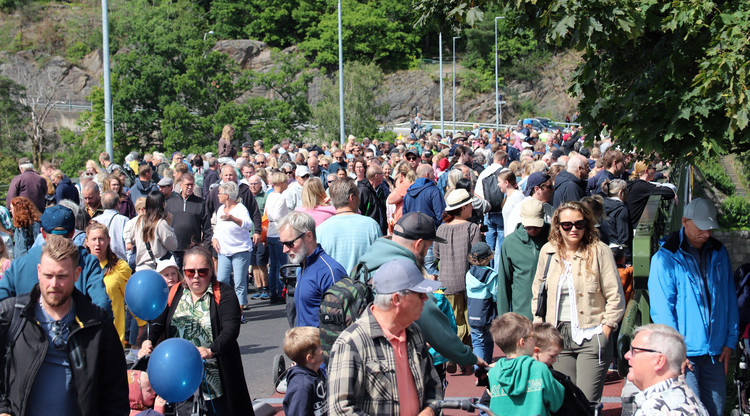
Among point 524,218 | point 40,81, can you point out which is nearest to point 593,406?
point 524,218

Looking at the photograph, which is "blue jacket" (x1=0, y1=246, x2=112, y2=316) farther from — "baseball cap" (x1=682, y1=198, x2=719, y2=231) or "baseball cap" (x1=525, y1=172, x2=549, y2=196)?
"baseball cap" (x1=525, y1=172, x2=549, y2=196)

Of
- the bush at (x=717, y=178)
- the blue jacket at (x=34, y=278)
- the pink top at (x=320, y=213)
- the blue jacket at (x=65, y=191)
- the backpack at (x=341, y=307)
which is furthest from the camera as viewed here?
the bush at (x=717, y=178)

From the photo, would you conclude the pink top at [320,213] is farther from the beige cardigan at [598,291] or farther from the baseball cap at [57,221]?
the beige cardigan at [598,291]

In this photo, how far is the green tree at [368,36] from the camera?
227 feet

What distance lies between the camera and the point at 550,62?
2778 inches

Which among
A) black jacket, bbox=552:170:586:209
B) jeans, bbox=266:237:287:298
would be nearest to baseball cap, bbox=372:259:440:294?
black jacket, bbox=552:170:586:209

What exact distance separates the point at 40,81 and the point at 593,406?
5626cm

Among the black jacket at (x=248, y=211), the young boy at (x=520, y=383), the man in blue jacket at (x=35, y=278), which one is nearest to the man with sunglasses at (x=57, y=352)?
the man in blue jacket at (x=35, y=278)

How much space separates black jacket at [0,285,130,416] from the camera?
12.3 ft

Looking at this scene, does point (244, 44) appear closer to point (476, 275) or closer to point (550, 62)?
point (550, 62)

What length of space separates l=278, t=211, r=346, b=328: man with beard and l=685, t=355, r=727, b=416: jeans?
2.58m

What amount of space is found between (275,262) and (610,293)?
259 inches

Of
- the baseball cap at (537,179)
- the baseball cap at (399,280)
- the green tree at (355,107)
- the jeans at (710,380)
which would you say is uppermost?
the green tree at (355,107)

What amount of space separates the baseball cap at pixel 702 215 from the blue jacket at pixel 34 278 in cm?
406
